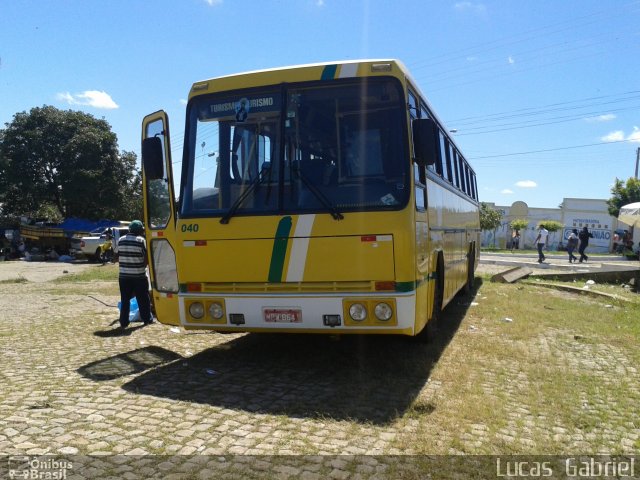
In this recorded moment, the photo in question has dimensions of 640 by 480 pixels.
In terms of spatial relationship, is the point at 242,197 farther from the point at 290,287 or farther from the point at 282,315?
the point at 282,315

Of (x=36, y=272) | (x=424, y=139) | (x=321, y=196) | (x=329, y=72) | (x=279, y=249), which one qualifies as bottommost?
(x=36, y=272)

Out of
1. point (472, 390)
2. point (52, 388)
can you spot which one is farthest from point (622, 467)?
point (52, 388)

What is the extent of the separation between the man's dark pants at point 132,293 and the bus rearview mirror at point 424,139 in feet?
17.8

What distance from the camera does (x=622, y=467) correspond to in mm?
3799

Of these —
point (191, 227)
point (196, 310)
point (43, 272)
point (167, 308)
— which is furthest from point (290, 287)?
Result: point (43, 272)

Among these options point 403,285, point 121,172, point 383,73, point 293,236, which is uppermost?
point 121,172

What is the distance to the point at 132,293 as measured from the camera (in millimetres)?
9289

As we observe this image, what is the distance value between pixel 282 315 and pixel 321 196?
1310mm

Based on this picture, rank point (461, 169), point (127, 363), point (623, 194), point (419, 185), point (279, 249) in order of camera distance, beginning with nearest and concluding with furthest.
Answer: point (279, 249) < point (419, 185) < point (127, 363) < point (461, 169) < point (623, 194)

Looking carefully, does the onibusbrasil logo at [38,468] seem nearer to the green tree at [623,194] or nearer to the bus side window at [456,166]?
the bus side window at [456,166]

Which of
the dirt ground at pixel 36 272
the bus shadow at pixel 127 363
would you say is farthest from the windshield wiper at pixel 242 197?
the dirt ground at pixel 36 272

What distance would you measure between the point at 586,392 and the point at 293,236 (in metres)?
3.32

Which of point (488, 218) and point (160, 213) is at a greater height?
point (488, 218)

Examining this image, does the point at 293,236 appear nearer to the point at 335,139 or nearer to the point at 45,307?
the point at 335,139
